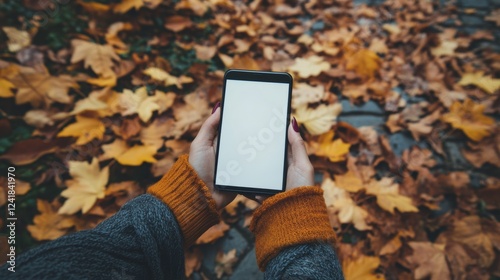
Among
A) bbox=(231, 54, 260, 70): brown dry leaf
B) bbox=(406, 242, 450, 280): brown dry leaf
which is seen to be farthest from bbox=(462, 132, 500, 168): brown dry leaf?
bbox=(231, 54, 260, 70): brown dry leaf

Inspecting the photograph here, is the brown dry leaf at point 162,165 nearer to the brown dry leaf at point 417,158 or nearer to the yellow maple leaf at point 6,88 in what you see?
the yellow maple leaf at point 6,88

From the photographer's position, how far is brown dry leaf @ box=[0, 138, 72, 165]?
158cm

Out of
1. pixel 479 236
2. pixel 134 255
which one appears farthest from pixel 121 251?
pixel 479 236

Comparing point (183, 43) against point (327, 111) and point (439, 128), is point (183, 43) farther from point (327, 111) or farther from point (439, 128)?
point (439, 128)

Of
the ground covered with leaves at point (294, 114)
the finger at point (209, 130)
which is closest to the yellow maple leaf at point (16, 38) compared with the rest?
the ground covered with leaves at point (294, 114)

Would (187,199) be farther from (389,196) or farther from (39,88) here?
(39,88)

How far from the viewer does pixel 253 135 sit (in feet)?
4.45

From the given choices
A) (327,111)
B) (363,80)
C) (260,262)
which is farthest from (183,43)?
(260,262)

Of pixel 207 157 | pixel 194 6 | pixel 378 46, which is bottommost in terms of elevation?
pixel 207 157

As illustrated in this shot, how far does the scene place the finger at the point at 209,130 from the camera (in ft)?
4.38

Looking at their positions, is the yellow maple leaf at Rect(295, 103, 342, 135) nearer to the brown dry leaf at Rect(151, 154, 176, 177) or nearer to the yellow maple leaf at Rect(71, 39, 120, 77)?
the brown dry leaf at Rect(151, 154, 176, 177)

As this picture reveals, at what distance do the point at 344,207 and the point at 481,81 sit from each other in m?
1.59

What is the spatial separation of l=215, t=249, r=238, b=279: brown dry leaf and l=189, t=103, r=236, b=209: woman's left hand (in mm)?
354

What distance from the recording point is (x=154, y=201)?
1.09m
